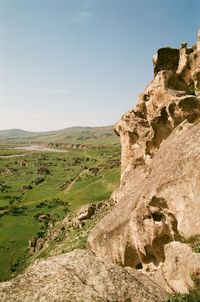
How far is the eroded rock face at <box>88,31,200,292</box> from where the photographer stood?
23.7 meters

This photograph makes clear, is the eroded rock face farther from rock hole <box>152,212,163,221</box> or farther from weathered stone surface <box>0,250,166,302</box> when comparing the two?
weathered stone surface <box>0,250,166,302</box>

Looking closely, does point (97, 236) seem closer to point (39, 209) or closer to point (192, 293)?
point (192, 293)

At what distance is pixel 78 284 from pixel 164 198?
434 inches

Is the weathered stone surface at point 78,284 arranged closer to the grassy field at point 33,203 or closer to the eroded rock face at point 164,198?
the eroded rock face at point 164,198

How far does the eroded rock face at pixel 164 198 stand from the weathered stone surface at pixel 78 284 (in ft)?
7.22

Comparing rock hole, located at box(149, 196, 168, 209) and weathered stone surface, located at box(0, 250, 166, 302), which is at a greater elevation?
rock hole, located at box(149, 196, 168, 209)

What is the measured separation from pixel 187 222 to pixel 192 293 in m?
7.51

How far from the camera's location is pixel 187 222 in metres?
23.3

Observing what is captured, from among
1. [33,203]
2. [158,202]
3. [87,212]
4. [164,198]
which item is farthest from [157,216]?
[33,203]

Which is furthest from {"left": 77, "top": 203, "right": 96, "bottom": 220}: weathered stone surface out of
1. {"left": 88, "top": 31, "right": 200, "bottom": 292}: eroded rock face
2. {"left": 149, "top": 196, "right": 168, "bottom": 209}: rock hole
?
{"left": 149, "top": 196, "right": 168, "bottom": 209}: rock hole

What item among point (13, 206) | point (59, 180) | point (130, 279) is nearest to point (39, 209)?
point (13, 206)

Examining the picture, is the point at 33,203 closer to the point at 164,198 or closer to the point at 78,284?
the point at 164,198

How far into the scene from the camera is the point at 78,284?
17453mm

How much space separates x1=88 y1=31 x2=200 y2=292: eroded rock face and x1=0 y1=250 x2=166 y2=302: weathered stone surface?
7.22ft
